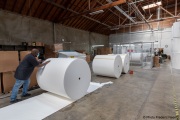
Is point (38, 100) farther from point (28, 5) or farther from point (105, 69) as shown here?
point (28, 5)

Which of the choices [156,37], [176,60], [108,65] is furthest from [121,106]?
[156,37]

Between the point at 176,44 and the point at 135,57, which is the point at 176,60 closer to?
the point at 176,44

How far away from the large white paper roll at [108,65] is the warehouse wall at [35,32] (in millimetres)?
5169

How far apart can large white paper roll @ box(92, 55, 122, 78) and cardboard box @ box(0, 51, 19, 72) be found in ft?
10.6

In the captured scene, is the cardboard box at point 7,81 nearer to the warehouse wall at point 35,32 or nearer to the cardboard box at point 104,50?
the warehouse wall at point 35,32

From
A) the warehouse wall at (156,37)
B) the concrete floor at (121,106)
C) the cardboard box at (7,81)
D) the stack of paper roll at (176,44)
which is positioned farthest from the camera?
the warehouse wall at (156,37)

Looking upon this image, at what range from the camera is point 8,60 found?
11.2ft

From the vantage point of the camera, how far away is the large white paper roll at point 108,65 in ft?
16.3

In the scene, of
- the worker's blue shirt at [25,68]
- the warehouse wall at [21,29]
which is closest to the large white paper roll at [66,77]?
the worker's blue shirt at [25,68]

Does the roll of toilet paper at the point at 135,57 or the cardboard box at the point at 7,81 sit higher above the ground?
the roll of toilet paper at the point at 135,57

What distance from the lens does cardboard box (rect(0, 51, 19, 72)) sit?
130 inches

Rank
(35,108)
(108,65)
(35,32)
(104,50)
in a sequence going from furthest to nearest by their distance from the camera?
1. (104,50)
2. (35,32)
3. (108,65)
4. (35,108)

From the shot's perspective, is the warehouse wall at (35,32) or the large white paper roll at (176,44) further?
the large white paper roll at (176,44)

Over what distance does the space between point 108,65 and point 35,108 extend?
329 cm
